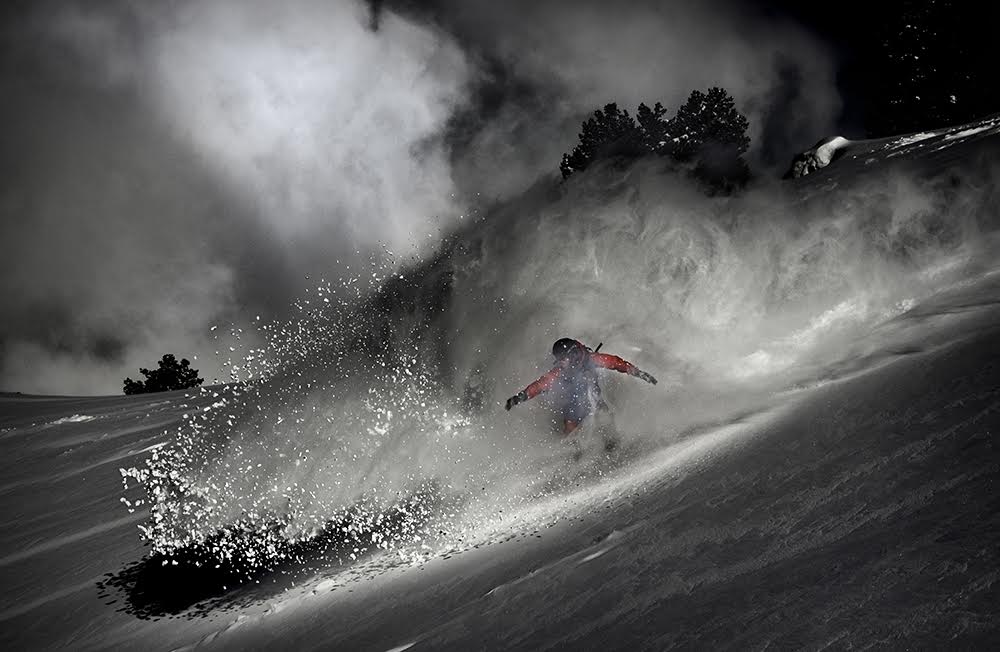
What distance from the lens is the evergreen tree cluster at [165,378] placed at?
5172cm

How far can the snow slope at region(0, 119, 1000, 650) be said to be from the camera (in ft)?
8.26

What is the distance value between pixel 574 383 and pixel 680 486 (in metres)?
3.14

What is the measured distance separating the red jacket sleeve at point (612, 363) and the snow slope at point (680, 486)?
0.68 metres

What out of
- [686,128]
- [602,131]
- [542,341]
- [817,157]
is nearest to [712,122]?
[686,128]

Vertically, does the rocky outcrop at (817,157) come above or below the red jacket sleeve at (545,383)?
above

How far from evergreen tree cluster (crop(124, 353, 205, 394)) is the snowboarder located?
53864 mm

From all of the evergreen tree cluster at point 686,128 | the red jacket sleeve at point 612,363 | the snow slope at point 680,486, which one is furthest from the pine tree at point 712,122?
the red jacket sleeve at point 612,363

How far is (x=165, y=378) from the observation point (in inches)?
2062

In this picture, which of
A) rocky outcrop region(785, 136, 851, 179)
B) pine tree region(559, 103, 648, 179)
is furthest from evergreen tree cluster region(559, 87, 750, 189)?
rocky outcrop region(785, 136, 851, 179)

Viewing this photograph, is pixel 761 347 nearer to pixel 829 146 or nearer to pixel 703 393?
pixel 703 393

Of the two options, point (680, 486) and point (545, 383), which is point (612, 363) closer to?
point (545, 383)

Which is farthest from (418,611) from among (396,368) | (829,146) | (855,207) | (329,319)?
(829,146)

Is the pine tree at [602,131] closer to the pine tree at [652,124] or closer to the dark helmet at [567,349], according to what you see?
the pine tree at [652,124]

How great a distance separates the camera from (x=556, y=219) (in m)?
11.3
